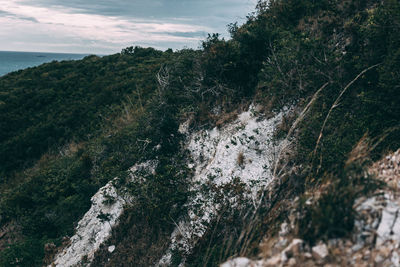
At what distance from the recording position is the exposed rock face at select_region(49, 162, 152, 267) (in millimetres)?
7824

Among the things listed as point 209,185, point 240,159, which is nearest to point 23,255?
point 209,185

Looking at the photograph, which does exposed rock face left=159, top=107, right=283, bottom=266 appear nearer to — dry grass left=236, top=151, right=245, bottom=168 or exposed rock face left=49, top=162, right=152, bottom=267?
dry grass left=236, top=151, right=245, bottom=168

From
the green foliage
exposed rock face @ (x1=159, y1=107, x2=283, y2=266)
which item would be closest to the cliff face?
exposed rock face @ (x1=159, y1=107, x2=283, y2=266)

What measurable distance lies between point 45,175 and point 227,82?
404 inches

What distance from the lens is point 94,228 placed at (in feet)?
27.8

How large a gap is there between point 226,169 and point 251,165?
757 mm

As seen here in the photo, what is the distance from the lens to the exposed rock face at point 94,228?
7.82 m

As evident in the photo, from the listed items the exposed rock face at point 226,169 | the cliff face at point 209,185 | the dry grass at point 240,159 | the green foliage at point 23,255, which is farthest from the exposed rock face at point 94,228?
the dry grass at point 240,159

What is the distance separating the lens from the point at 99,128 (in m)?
17.2

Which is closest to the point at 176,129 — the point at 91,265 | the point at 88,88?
the point at 91,265

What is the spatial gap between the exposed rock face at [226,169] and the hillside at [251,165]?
44 millimetres

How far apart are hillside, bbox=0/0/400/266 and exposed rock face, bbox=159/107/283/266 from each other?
0.14ft

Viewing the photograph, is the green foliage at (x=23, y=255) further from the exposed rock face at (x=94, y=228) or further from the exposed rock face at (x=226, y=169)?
the exposed rock face at (x=226, y=169)

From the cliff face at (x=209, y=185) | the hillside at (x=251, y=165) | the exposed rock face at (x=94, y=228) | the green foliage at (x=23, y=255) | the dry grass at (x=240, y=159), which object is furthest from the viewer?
the green foliage at (x=23, y=255)
